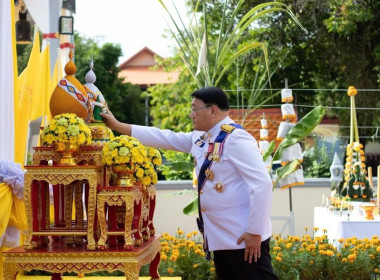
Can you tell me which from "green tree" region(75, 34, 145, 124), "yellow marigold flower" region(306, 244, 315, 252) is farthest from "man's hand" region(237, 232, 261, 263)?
"green tree" region(75, 34, 145, 124)

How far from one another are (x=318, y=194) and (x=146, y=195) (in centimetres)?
698

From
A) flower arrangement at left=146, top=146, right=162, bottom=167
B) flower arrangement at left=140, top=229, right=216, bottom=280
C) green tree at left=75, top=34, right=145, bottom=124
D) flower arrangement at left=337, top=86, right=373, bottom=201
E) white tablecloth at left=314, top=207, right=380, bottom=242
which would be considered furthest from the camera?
green tree at left=75, top=34, right=145, bottom=124

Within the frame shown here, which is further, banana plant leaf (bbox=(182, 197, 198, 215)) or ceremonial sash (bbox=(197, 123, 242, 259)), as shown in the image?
banana plant leaf (bbox=(182, 197, 198, 215))

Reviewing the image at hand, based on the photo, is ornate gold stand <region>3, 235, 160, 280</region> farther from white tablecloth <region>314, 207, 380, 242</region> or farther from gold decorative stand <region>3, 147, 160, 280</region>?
white tablecloth <region>314, 207, 380, 242</region>

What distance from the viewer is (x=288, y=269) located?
582cm

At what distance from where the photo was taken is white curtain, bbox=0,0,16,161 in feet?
16.2

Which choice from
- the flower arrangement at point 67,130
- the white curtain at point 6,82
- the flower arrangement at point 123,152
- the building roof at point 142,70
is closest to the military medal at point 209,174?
the flower arrangement at point 123,152

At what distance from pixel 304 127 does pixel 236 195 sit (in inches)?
206

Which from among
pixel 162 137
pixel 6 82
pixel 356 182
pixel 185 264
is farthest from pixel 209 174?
pixel 356 182

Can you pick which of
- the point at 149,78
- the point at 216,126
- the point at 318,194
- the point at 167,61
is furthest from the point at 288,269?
the point at 149,78

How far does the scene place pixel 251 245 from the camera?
12.4 feet

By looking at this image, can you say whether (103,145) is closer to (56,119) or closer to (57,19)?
(56,119)

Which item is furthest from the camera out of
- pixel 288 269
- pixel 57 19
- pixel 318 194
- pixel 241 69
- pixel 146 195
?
pixel 241 69

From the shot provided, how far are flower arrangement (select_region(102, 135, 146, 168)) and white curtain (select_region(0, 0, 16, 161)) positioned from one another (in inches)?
45.0
